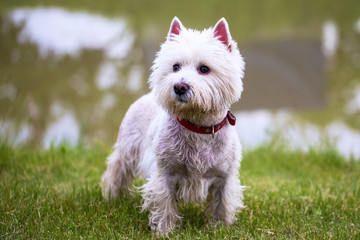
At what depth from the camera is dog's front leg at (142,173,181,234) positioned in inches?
136

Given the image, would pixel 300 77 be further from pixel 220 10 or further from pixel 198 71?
pixel 198 71

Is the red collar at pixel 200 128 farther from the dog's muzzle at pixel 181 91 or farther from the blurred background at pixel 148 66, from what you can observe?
the blurred background at pixel 148 66

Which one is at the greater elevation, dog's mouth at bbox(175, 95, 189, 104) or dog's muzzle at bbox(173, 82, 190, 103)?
dog's muzzle at bbox(173, 82, 190, 103)

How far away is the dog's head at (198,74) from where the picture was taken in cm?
308

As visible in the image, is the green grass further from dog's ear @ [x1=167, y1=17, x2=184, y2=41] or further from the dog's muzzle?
dog's ear @ [x1=167, y1=17, x2=184, y2=41]

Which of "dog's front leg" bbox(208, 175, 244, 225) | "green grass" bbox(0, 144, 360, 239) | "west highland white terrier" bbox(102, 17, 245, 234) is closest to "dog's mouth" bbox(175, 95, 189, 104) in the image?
"west highland white terrier" bbox(102, 17, 245, 234)

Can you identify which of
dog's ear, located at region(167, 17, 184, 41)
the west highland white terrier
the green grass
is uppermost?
dog's ear, located at region(167, 17, 184, 41)

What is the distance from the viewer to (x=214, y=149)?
133 inches

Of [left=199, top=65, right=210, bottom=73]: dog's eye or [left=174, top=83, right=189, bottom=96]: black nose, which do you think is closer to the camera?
[left=174, top=83, right=189, bottom=96]: black nose

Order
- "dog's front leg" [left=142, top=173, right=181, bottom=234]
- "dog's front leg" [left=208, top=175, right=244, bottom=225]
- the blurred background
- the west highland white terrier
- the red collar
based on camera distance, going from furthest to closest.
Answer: the blurred background < "dog's front leg" [left=208, top=175, right=244, bottom=225] < "dog's front leg" [left=142, top=173, right=181, bottom=234] < the red collar < the west highland white terrier

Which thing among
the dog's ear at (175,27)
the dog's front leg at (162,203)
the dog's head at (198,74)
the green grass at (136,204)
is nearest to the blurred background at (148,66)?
the green grass at (136,204)

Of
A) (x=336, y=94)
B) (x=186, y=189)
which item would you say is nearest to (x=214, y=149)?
(x=186, y=189)

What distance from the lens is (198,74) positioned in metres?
3.19

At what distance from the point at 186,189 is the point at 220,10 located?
959 cm
